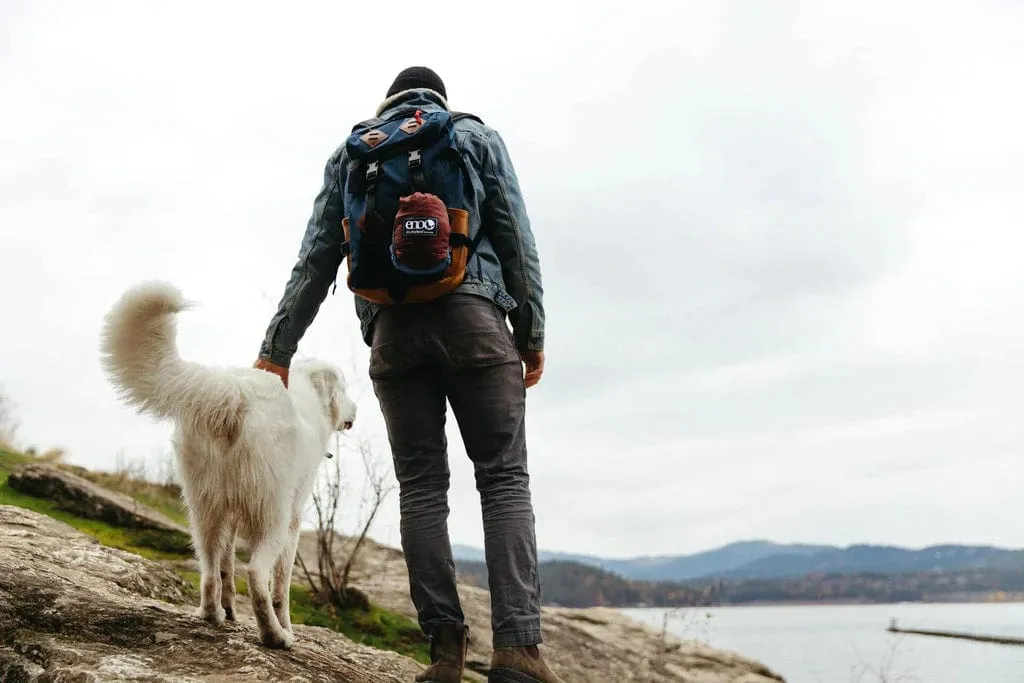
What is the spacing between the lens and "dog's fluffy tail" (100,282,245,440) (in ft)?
9.52

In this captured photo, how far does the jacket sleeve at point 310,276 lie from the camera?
10.3 feet

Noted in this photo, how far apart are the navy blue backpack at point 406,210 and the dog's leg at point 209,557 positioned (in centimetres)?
132

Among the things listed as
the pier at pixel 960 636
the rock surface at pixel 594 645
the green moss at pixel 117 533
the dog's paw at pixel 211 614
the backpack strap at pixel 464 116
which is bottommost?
the rock surface at pixel 594 645

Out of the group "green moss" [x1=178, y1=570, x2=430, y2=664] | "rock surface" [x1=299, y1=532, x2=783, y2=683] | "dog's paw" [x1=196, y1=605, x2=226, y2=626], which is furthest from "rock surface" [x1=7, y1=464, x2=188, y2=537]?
"dog's paw" [x1=196, y1=605, x2=226, y2=626]

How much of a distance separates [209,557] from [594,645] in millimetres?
5028

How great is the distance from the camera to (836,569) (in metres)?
19.6

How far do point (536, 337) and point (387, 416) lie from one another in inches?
25.6

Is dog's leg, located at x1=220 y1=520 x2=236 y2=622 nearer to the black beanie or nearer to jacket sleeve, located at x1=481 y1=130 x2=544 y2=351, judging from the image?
jacket sleeve, located at x1=481 y1=130 x2=544 y2=351

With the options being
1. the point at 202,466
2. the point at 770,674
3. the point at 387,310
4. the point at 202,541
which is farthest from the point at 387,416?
the point at 770,674

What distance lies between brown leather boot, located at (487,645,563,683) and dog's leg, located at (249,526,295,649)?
0.97 m

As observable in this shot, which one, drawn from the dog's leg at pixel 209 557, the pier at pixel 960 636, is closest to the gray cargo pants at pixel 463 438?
the dog's leg at pixel 209 557

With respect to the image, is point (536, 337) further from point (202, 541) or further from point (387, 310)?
point (202, 541)

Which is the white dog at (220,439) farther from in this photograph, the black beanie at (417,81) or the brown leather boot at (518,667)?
the black beanie at (417,81)

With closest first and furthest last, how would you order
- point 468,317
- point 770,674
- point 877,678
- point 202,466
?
point 468,317
point 202,466
point 877,678
point 770,674
